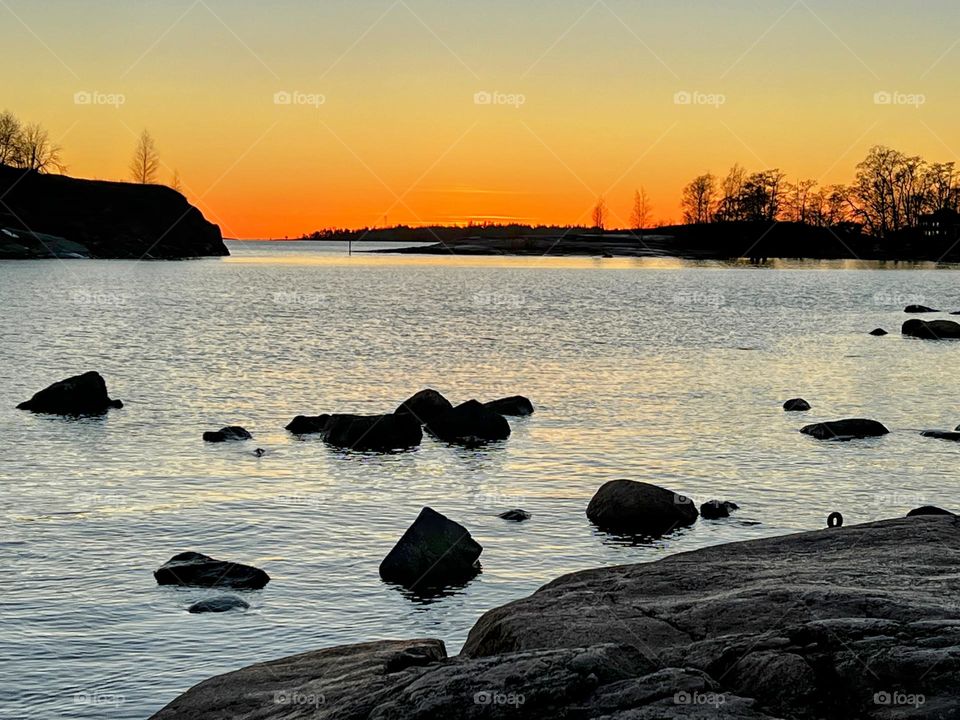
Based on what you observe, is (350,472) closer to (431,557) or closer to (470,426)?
(470,426)

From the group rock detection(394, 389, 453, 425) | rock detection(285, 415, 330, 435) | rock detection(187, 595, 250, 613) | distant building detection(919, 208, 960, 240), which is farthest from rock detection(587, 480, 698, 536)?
distant building detection(919, 208, 960, 240)

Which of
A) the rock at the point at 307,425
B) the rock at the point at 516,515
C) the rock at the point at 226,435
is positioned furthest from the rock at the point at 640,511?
the rock at the point at 226,435

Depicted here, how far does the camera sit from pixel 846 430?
3161 cm

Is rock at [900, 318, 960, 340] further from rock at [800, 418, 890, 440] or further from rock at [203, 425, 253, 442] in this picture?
rock at [203, 425, 253, 442]

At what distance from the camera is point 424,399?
32562mm

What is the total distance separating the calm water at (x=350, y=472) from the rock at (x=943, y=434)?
0.63 metres

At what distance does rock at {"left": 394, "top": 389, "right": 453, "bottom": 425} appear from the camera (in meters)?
32.0

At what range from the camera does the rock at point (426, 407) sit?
32.0 meters

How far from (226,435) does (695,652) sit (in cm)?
2429

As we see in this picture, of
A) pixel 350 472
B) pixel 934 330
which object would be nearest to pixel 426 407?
pixel 350 472

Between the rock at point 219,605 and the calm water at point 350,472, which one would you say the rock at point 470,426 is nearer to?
the calm water at point 350,472

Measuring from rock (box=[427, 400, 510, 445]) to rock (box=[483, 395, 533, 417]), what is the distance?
12.2 feet

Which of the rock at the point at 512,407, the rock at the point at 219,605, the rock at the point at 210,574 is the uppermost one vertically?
the rock at the point at 512,407

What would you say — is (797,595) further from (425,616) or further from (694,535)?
(694,535)
